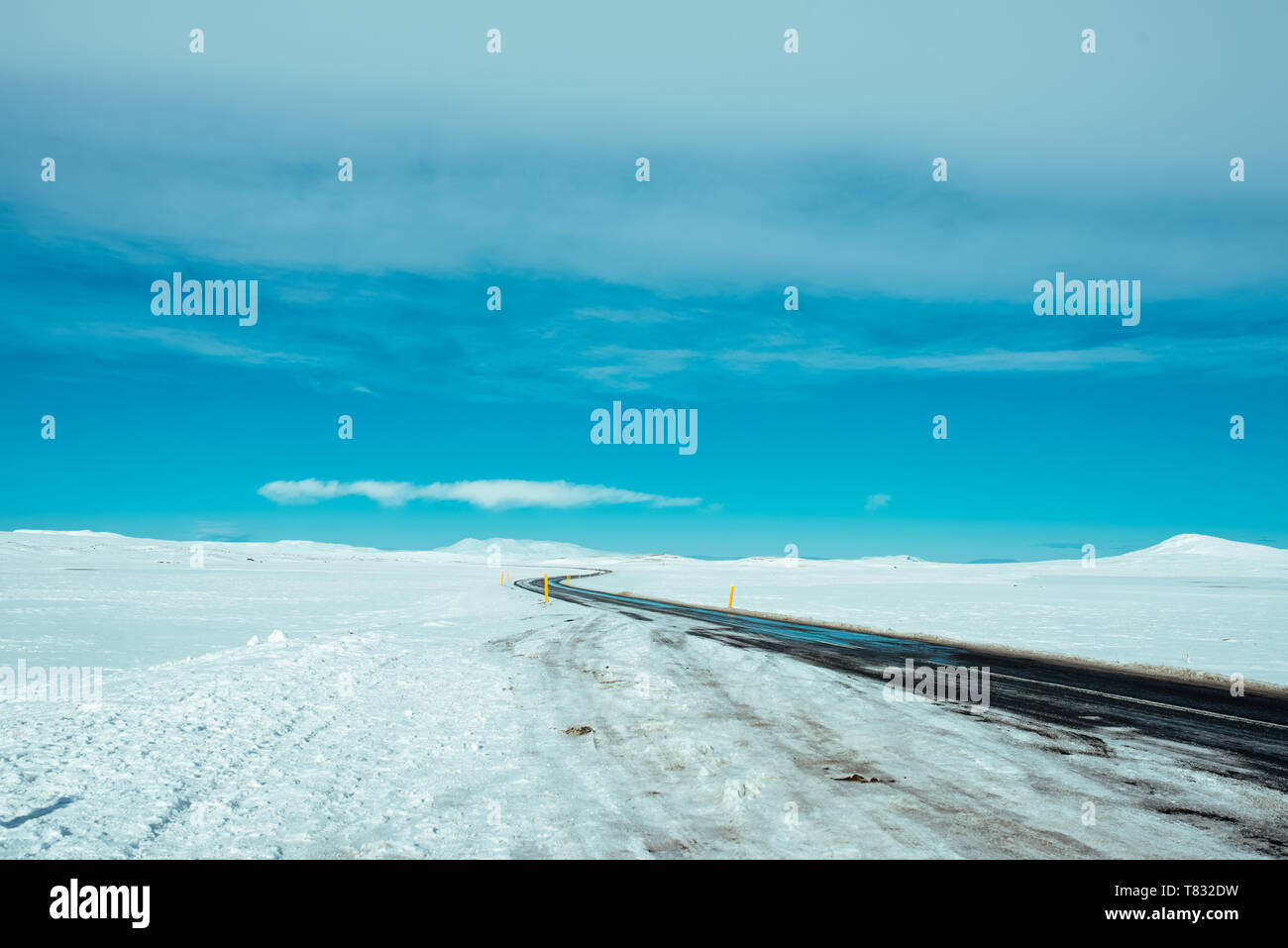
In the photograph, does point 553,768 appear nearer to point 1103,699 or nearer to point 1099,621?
point 1103,699

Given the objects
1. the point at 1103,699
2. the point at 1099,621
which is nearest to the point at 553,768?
the point at 1103,699

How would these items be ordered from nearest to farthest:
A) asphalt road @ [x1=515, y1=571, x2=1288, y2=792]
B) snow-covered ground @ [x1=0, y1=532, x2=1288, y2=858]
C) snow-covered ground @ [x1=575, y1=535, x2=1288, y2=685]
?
Result: snow-covered ground @ [x1=0, y1=532, x2=1288, y2=858] → asphalt road @ [x1=515, y1=571, x2=1288, y2=792] → snow-covered ground @ [x1=575, y1=535, x2=1288, y2=685]

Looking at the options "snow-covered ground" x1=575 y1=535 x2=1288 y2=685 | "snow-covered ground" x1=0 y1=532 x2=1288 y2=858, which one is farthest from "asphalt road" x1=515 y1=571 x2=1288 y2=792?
"snow-covered ground" x1=575 y1=535 x2=1288 y2=685

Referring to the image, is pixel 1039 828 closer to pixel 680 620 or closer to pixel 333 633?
pixel 333 633

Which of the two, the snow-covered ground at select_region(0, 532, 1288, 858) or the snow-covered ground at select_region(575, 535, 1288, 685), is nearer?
the snow-covered ground at select_region(0, 532, 1288, 858)

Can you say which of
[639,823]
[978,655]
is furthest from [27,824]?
[978,655]

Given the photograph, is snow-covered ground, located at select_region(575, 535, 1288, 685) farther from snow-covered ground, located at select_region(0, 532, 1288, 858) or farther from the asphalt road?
snow-covered ground, located at select_region(0, 532, 1288, 858)

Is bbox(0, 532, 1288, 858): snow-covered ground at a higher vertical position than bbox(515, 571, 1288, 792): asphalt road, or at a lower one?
higher

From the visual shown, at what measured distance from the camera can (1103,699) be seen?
40.5 feet

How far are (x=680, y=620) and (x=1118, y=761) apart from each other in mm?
19162

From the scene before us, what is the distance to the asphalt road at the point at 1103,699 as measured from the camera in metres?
8.73

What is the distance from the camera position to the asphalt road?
8727mm
